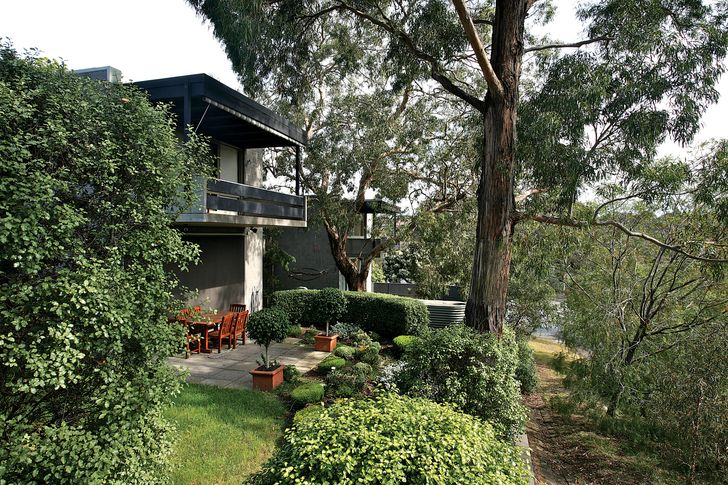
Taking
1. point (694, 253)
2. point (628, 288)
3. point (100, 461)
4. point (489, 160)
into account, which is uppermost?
point (489, 160)

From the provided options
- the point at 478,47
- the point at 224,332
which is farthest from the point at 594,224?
the point at 224,332

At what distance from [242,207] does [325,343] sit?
4279mm

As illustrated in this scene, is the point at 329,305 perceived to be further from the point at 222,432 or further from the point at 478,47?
the point at 478,47

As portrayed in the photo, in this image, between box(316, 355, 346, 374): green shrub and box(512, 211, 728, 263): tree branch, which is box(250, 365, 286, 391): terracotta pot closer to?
box(316, 355, 346, 374): green shrub

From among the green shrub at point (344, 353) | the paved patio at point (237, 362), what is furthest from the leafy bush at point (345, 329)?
the green shrub at point (344, 353)

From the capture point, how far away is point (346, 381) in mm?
7363

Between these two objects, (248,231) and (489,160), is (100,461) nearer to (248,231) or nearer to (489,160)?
(489,160)

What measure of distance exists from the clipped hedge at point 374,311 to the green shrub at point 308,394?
503 cm

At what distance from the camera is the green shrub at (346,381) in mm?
7043

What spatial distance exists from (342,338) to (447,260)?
5.06m

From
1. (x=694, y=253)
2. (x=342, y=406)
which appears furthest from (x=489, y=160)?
(x=342, y=406)

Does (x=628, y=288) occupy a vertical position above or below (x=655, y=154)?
below

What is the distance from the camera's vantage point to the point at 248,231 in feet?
43.4

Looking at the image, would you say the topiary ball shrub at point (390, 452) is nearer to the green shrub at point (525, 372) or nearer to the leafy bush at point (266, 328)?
the leafy bush at point (266, 328)
